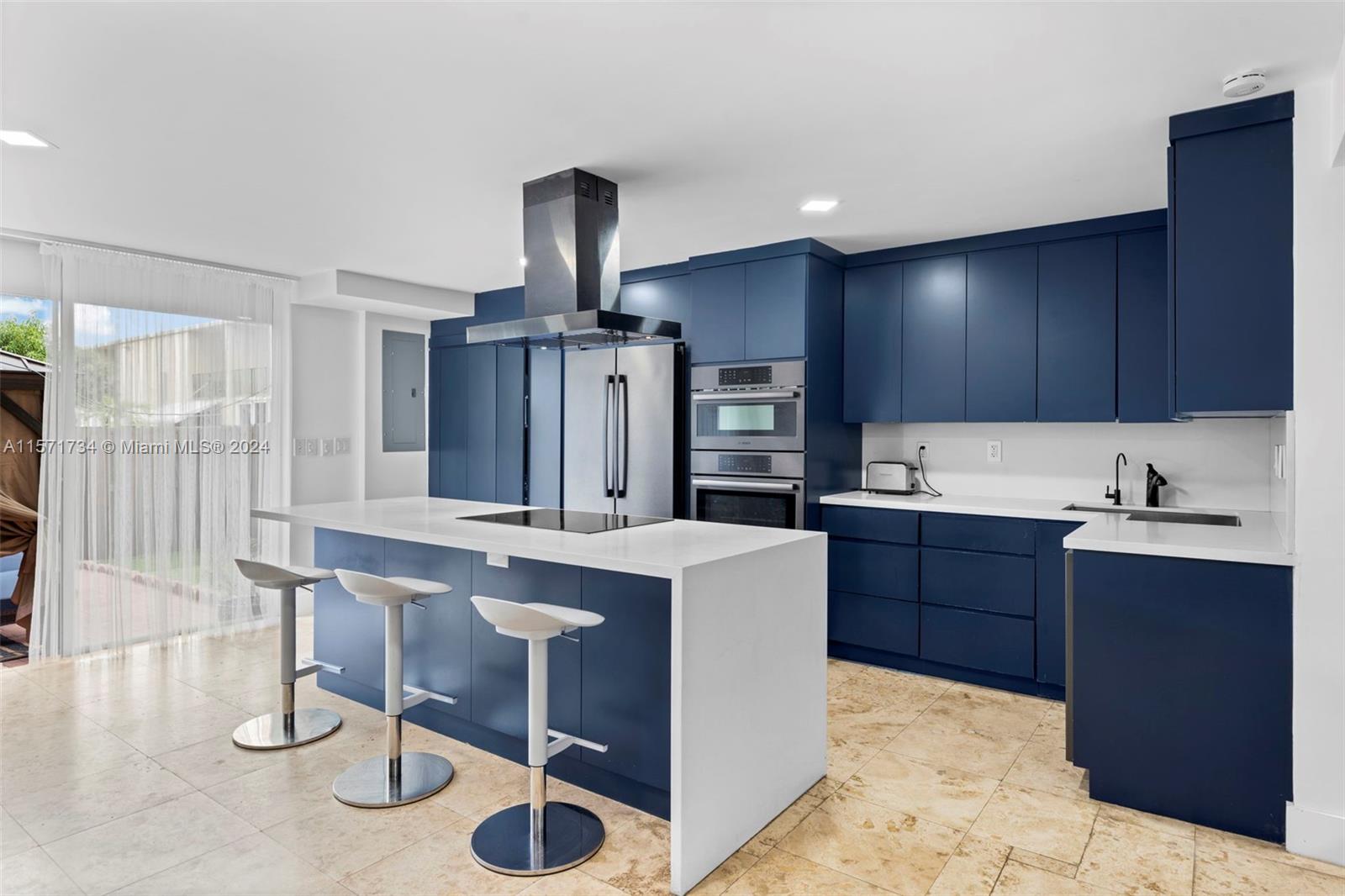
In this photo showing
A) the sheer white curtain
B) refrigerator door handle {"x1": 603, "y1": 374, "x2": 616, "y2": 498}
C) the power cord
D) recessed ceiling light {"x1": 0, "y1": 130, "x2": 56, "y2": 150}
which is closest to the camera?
recessed ceiling light {"x1": 0, "y1": 130, "x2": 56, "y2": 150}

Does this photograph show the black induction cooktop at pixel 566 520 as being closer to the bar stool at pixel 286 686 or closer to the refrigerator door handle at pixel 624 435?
the bar stool at pixel 286 686

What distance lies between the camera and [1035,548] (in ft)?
12.0

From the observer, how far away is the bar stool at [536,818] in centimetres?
217

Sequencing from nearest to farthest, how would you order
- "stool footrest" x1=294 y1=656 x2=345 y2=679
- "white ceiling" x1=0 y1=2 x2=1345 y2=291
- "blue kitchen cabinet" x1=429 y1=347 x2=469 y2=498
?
1. "white ceiling" x1=0 y1=2 x2=1345 y2=291
2. "stool footrest" x1=294 y1=656 x2=345 y2=679
3. "blue kitchen cabinet" x1=429 y1=347 x2=469 y2=498

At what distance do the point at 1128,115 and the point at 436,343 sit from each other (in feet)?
17.2

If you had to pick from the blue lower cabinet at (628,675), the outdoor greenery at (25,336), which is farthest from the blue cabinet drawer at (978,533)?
the outdoor greenery at (25,336)

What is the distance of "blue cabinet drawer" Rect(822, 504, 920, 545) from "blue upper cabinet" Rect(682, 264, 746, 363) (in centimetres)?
108

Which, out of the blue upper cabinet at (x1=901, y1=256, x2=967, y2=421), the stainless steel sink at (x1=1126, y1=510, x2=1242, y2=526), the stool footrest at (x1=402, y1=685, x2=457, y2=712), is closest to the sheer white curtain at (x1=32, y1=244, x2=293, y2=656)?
the stool footrest at (x1=402, y1=685, x2=457, y2=712)

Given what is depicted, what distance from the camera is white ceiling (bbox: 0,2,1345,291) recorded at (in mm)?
1995

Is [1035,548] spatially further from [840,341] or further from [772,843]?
[772,843]

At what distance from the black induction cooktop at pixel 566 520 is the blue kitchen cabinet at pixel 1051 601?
1.92m

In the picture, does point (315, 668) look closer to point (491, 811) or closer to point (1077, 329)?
point (491, 811)

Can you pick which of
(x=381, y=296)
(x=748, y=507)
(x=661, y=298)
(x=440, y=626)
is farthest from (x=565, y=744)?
(x=381, y=296)

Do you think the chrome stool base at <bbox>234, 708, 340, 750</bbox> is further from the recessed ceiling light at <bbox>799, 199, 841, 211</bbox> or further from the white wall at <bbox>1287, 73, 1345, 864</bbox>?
the white wall at <bbox>1287, 73, 1345, 864</bbox>
